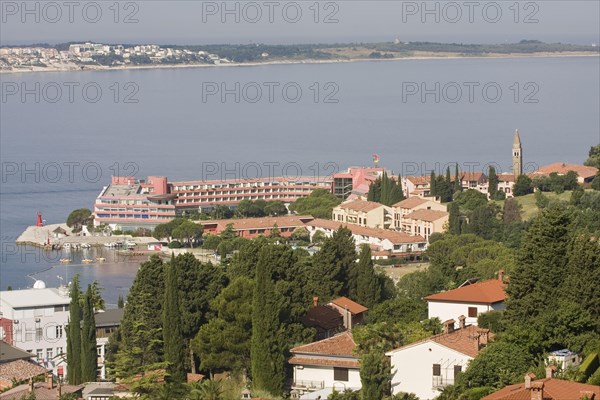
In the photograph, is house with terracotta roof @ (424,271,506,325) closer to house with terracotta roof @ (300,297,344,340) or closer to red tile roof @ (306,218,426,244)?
house with terracotta roof @ (300,297,344,340)

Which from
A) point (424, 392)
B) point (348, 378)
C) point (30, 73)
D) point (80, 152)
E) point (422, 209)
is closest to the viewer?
point (424, 392)

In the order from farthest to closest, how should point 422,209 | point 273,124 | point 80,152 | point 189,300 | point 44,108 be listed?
point 44,108
point 273,124
point 80,152
point 422,209
point 189,300

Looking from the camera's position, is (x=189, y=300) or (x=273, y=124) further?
(x=273, y=124)

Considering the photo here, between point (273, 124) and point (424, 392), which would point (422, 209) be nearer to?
point (424, 392)

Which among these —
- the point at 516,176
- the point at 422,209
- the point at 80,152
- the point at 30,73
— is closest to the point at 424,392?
the point at 422,209

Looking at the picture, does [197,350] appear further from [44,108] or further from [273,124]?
[44,108]

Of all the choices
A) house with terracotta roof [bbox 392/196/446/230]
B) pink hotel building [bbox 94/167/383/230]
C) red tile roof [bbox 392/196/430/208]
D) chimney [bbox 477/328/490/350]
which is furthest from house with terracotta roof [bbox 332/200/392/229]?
chimney [bbox 477/328/490/350]
